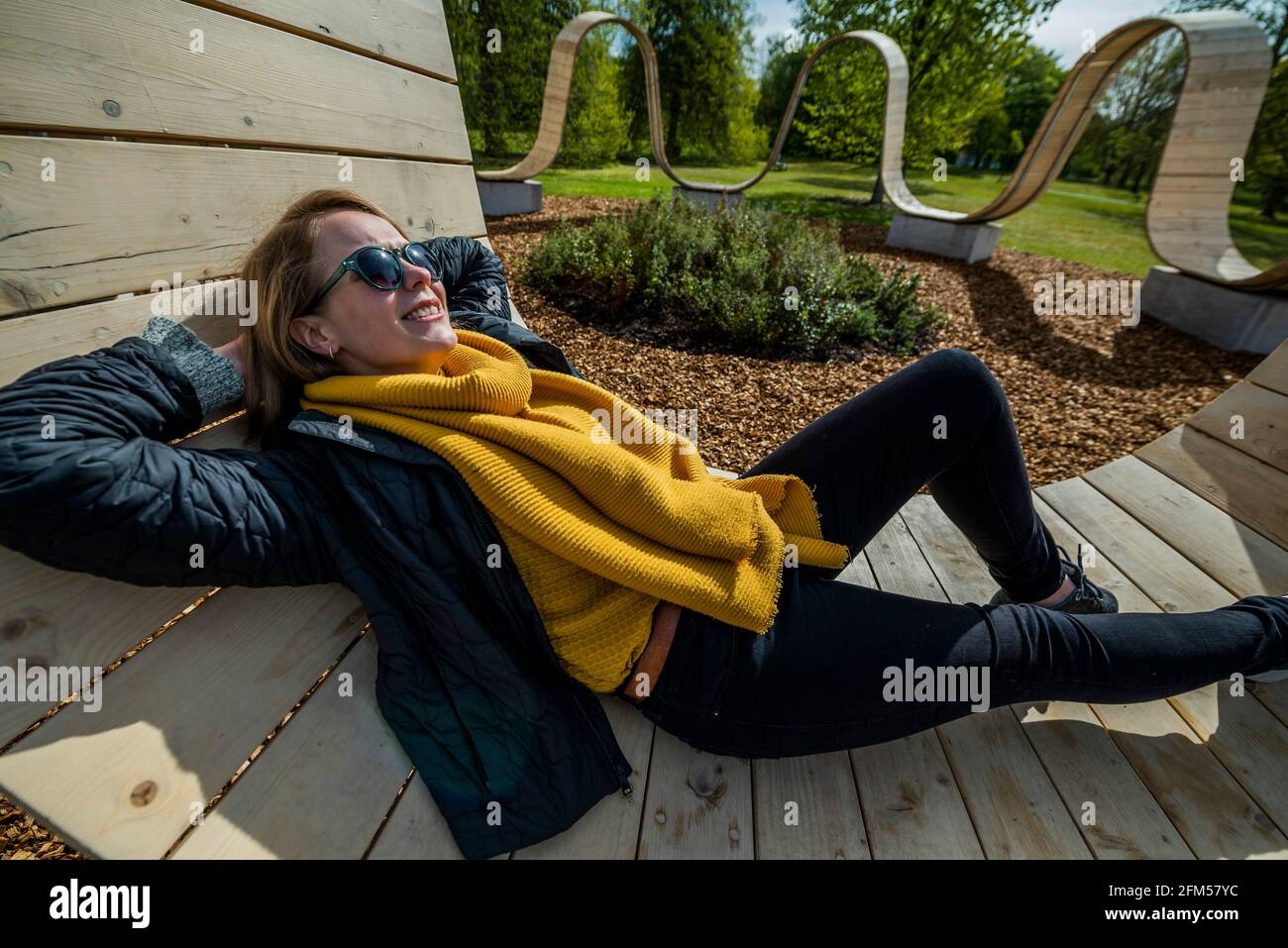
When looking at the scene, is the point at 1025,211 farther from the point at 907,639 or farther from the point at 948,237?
the point at 907,639

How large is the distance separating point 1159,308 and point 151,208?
7903 millimetres

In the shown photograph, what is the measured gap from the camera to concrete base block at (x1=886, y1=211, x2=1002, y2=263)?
27.1 feet

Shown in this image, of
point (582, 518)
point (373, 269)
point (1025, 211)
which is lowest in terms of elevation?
point (582, 518)

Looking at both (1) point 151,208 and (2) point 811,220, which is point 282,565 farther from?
(2) point 811,220

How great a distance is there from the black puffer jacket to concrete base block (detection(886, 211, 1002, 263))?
904cm

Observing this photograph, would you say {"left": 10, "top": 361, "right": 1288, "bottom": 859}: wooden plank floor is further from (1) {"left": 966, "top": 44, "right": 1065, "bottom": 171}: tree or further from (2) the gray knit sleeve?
(1) {"left": 966, "top": 44, "right": 1065, "bottom": 171}: tree

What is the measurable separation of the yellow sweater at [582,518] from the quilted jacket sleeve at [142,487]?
26cm

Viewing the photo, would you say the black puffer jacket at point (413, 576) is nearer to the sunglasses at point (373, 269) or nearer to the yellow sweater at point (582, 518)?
the yellow sweater at point (582, 518)

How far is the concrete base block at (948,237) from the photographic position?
8266 mm

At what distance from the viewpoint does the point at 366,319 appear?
1580 mm

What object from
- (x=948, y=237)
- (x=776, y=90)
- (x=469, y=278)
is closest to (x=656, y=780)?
(x=469, y=278)

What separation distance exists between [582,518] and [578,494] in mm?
86

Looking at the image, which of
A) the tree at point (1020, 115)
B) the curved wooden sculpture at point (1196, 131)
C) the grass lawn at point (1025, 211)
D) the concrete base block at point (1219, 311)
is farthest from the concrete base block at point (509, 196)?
the tree at point (1020, 115)
